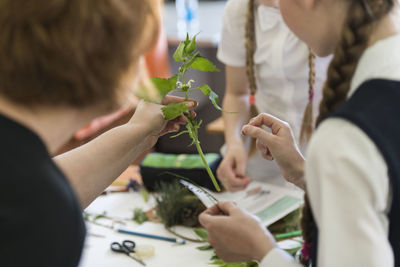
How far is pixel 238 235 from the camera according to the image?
90cm

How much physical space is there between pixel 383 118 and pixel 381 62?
10 cm

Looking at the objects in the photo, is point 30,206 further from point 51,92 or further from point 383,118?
point 383,118

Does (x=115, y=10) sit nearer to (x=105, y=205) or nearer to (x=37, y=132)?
(x=37, y=132)

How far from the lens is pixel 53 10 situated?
2.02ft

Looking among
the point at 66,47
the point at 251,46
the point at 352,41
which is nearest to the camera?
the point at 66,47

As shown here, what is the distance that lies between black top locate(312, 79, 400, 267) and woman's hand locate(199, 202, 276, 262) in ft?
0.79

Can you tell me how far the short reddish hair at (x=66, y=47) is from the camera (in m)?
0.62

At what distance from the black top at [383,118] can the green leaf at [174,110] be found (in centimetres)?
46

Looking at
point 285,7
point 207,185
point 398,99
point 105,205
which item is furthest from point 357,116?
point 105,205

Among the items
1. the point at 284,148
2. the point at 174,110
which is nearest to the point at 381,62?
the point at 284,148

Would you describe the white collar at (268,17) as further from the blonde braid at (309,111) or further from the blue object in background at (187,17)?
the blue object in background at (187,17)

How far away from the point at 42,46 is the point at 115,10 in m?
0.11

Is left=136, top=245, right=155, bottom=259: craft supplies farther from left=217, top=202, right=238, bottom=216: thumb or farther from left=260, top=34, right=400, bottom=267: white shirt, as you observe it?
left=260, top=34, right=400, bottom=267: white shirt

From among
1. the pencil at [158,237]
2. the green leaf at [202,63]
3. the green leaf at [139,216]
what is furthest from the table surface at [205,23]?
the green leaf at [202,63]
